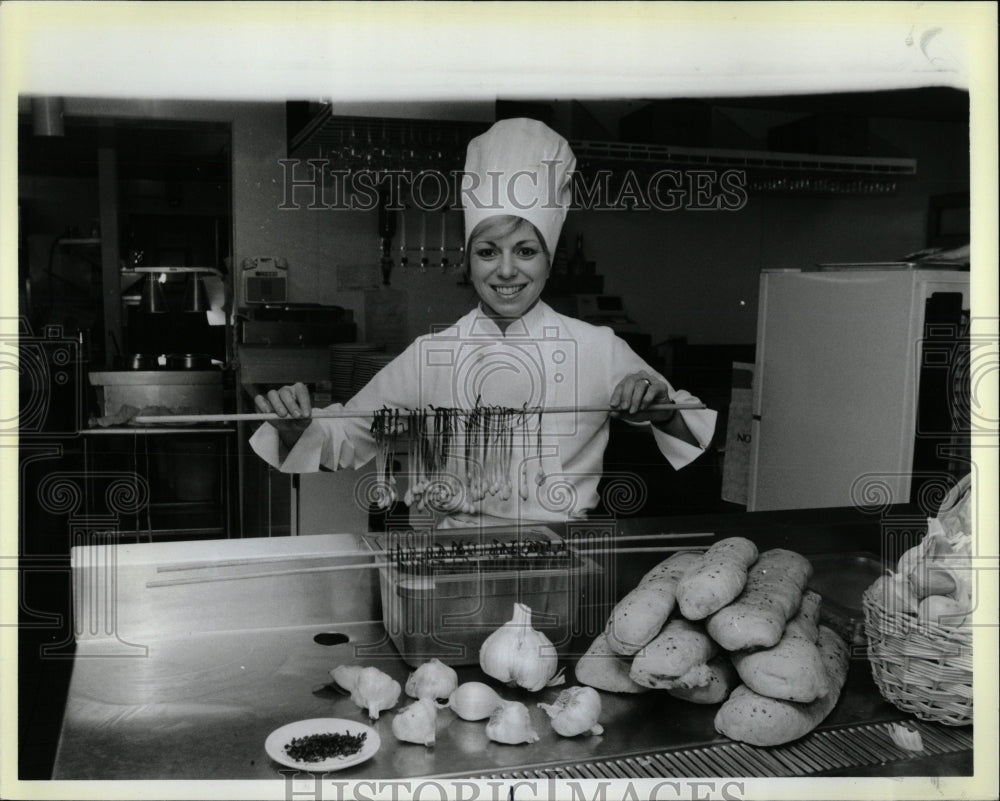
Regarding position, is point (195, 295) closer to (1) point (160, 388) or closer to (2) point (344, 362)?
(1) point (160, 388)

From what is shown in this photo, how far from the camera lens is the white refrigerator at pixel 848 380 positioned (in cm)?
230

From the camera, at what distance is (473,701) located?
45.1 inches

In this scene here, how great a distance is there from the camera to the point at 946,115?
189cm

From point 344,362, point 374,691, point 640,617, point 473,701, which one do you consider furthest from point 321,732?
point 344,362

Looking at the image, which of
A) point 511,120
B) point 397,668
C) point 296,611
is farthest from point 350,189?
point 397,668

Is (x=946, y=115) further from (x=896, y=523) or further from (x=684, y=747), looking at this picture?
(x=684, y=747)

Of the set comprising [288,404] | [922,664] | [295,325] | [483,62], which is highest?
[483,62]

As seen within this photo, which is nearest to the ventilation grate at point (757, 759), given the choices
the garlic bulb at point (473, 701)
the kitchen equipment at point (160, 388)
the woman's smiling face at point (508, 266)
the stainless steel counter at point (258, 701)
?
the stainless steel counter at point (258, 701)

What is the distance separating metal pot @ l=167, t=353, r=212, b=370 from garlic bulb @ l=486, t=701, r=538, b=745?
3.41 feet

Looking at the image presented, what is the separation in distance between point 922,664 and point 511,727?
0.51 metres

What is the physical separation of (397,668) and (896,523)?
3.58 feet

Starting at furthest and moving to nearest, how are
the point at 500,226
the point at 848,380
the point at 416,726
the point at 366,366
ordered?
the point at 848,380, the point at 366,366, the point at 500,226, the point at 416,726

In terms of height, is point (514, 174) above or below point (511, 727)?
above

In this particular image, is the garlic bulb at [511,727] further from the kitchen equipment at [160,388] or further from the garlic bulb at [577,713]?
the kitchen equipment at [160,388]
